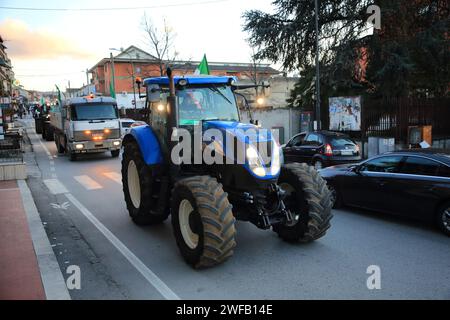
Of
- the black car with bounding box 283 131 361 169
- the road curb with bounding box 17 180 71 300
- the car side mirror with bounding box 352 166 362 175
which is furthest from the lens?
the black car with bounding box 283 131 361 169

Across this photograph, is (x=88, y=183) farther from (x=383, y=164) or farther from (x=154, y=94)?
(x=383, y=164)

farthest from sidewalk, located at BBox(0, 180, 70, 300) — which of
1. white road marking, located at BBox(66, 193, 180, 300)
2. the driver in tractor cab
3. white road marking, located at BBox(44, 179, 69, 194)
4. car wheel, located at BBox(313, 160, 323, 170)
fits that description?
car wheel, located at BBox(313, 160, 323, 170)

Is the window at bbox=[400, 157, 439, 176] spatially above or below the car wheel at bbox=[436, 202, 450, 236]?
above

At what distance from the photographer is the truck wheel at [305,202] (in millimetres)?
5828

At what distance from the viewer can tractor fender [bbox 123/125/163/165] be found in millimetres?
6695

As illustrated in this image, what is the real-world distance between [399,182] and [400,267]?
2.34 meters

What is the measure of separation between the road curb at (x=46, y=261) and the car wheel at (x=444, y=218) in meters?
5.76

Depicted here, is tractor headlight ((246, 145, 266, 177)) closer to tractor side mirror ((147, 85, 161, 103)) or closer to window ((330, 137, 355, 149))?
tractor side mirror ((147, 85, 161, 103))

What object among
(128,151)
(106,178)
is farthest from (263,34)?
(128,151)

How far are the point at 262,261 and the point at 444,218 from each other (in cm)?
328

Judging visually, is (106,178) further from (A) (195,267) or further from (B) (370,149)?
(B) (370,149)

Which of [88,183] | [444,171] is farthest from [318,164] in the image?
[88,183]

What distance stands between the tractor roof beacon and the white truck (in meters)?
10.9

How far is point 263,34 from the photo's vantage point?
23.7 meters
